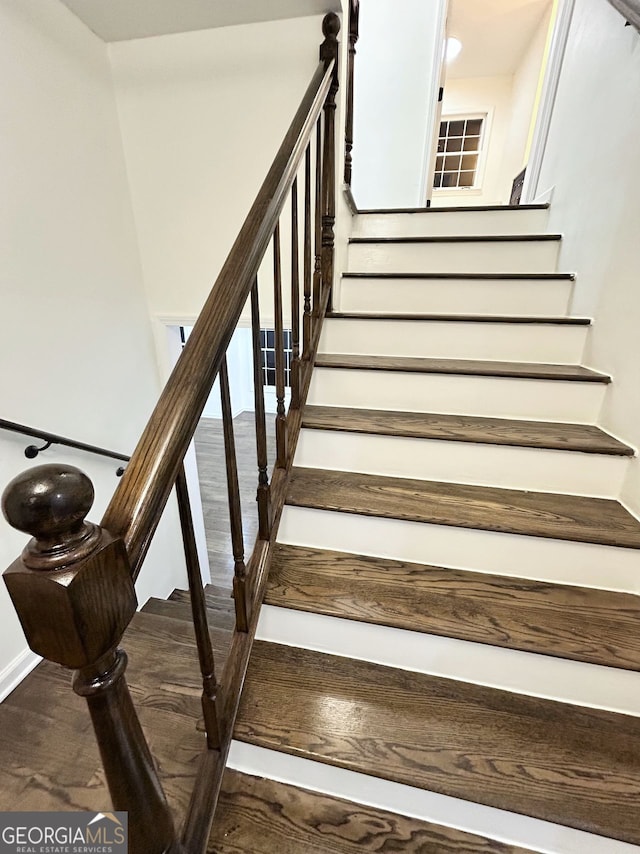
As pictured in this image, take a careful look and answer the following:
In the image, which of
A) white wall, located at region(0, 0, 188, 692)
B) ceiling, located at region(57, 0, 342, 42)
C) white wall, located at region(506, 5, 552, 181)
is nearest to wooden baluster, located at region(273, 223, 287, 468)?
white wall, located at region(0, 0, 188, 692)

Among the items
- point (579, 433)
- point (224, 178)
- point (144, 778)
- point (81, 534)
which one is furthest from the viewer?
point (224, 178)

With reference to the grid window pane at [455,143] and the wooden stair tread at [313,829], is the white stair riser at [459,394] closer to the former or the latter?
the wooden stair tread at [313,829]

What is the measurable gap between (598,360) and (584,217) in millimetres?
677

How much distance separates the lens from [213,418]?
6.30 meters

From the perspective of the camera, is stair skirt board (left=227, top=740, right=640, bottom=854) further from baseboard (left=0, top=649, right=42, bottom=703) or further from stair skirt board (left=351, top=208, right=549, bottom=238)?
stair skirt board (left=351, top=208, right=549, bottom=238)

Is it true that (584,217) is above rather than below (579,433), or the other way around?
above

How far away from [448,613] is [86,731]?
114 cm

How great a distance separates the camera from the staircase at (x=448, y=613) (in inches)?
32.6

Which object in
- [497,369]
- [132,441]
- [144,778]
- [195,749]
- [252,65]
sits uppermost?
[252,65]

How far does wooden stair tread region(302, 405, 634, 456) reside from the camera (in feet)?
4.02

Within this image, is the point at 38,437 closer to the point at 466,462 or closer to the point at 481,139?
the point at 466,462

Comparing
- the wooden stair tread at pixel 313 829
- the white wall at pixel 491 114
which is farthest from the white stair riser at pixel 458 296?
the white wall at pixel 491 114

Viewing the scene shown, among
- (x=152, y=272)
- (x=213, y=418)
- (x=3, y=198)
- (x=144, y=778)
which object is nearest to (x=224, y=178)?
(x=152, y=272)

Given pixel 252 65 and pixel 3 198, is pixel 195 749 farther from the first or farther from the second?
pixel 252 65
